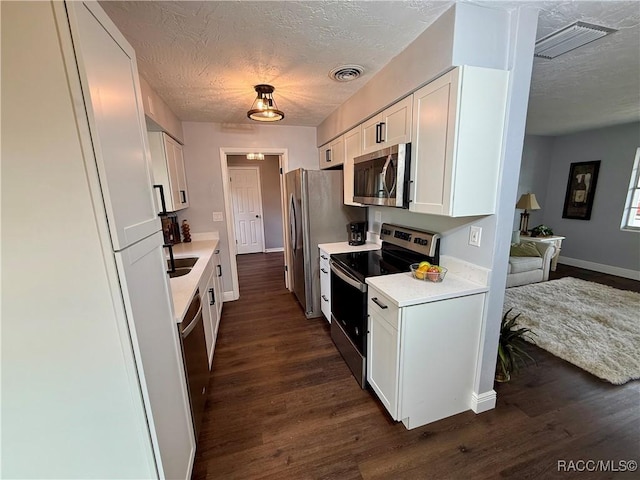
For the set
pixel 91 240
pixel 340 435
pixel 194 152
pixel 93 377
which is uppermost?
pixel 194 152

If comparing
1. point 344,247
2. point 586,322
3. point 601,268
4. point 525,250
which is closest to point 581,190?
point 601,268

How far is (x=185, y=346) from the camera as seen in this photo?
1.45m

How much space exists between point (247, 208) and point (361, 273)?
4832mm

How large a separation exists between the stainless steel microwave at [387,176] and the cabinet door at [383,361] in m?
0.84

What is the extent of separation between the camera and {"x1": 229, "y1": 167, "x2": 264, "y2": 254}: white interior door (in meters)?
6.05

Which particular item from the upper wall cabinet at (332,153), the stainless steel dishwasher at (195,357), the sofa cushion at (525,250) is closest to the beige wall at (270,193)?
the upper wall cabinet at (332,153)

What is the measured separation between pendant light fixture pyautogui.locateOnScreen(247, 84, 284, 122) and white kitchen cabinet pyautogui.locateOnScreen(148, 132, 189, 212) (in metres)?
0.93

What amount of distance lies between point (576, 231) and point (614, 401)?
14.5ft

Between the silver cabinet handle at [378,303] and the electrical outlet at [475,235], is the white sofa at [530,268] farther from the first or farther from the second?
the silver cabinet handle at [378,303]

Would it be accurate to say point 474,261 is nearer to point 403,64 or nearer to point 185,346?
point 403,64

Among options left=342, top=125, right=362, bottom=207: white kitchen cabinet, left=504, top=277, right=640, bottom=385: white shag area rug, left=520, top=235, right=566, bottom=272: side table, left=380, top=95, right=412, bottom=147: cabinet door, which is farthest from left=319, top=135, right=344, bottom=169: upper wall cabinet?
left=520, top=235, right=566, bottom=272: side table

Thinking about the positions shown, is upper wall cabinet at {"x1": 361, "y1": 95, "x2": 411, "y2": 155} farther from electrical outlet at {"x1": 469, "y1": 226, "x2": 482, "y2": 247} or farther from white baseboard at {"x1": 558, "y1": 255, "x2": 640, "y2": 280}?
white baseboard at {"x1": 558, "y1": 255, "x2": 640, "y2": 280}

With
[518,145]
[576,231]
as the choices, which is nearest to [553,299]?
[576,231]
